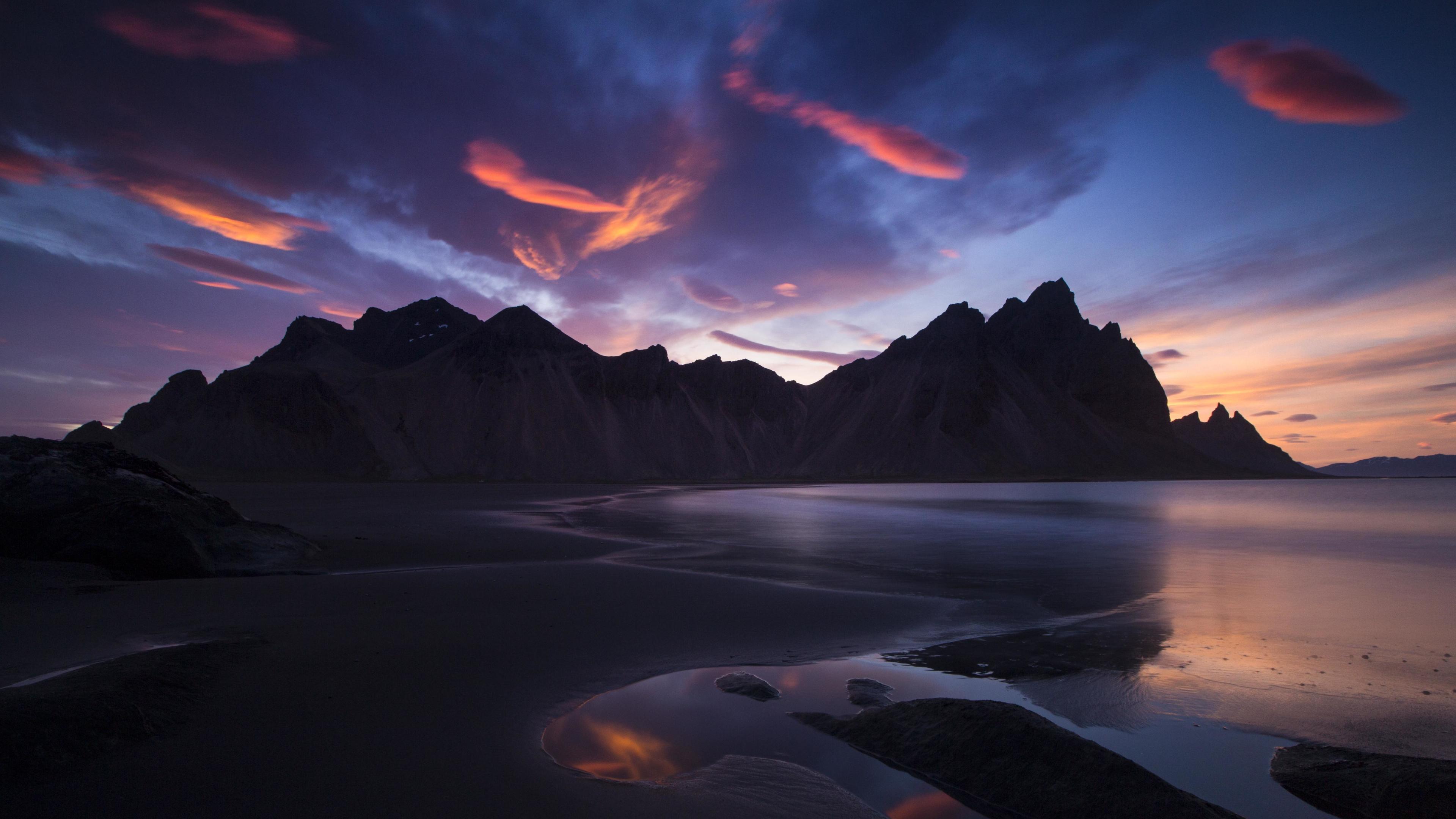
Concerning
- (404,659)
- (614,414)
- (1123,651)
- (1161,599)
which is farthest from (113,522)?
(614,414)

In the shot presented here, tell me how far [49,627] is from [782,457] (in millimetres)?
169928

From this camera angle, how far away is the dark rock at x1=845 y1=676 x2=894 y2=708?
6859 millimetres

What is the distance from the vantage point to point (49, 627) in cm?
831

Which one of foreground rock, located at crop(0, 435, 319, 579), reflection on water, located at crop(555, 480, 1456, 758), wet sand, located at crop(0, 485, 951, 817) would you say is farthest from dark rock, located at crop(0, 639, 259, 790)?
foreground rock, located at crop(0, 435, 319, 579)

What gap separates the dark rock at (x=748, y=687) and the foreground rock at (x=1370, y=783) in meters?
4.46

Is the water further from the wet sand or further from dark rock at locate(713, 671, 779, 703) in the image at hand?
the wet sand

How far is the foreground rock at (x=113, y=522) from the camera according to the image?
12.6 metres

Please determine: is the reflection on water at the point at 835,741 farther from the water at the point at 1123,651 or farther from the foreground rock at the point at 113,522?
the foreground rock at the point at 113,522

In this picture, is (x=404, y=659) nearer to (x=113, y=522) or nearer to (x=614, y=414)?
(x=113, y=522)

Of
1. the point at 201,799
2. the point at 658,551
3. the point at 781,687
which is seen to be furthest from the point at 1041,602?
the point at 201,799

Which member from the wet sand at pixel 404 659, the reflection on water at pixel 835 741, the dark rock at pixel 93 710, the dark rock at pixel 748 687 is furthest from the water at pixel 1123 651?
the dark rock at pixel 93 710

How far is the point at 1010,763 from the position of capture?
5.10 m

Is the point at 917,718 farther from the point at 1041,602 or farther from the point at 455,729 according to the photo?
the point at 1041,602

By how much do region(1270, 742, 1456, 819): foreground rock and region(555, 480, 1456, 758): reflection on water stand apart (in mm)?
1082
